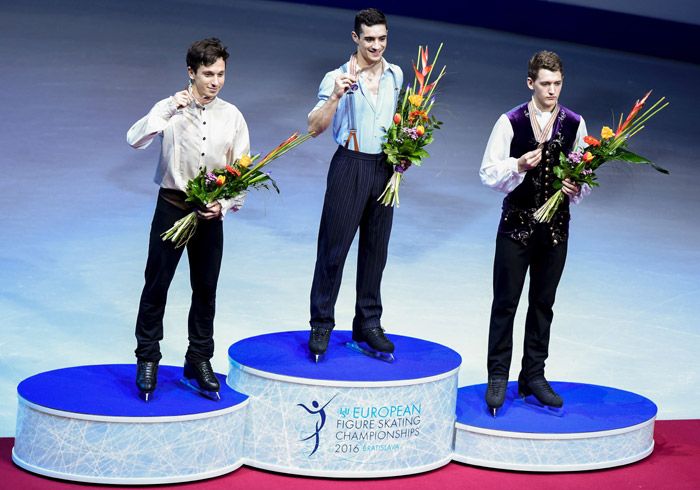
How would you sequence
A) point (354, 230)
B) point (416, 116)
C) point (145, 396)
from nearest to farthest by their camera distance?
1. point (145, 396)
2. point (416, 116)
3. point (354, 230)

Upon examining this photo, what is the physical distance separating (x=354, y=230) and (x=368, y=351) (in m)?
0.61

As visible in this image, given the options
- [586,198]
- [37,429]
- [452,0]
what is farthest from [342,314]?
[452,0]

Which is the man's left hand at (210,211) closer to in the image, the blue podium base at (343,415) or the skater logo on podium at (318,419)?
the blue podium base at (343,415)

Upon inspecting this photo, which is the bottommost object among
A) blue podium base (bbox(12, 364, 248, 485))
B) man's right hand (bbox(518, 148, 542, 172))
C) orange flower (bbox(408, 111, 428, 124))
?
blue podium base (bbox(12, 364, 248, 485))

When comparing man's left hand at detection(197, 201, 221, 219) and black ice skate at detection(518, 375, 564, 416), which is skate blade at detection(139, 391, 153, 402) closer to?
man's left hand at detection(197, 201, 221, 219)

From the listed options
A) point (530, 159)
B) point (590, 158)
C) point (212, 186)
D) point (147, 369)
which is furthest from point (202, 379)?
point (590, 158)

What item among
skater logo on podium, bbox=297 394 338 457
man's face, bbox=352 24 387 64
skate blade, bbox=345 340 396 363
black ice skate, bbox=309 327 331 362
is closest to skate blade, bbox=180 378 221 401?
skater logo on podium, bbox=297 394 338 457

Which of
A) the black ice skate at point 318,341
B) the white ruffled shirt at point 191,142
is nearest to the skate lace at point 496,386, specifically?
the black ice skate at point 318,341

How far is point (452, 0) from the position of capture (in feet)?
59.5

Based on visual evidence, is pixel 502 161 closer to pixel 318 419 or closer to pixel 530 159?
pixel 530 159

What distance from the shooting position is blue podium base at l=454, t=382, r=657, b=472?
5.88 meters

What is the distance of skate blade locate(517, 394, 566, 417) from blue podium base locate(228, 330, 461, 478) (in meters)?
0.51

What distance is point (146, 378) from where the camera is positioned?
5.56m

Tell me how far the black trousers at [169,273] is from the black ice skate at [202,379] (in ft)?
0.13
